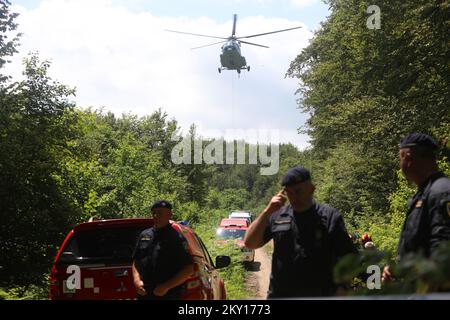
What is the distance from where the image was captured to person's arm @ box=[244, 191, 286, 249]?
4.37m

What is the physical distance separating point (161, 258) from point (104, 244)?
73.9 inches

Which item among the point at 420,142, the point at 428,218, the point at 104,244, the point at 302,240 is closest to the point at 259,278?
the point at 104,244

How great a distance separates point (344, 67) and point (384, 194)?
7041 millimetres

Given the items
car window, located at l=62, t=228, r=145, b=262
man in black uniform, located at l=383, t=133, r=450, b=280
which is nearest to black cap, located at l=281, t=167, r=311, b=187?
man in black uniform, located at l=383, t=133, r=450, b=280

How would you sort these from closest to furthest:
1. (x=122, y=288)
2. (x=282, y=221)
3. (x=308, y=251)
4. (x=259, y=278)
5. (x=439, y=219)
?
1. (x=439, y=219)
2. (x=308, y=251)
3. (x=282, y=221)
4. (x=122, y=288)
5. (x=259, y=278)

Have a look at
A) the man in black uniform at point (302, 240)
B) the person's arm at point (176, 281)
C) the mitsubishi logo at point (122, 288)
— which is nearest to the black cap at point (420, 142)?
the man in black uniform at point (302, 240)

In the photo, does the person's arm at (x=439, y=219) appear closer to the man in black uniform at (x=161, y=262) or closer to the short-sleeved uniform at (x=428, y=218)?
the short-sleeved uniform at (x=428, y=218)

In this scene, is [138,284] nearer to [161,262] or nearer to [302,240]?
[161,262]

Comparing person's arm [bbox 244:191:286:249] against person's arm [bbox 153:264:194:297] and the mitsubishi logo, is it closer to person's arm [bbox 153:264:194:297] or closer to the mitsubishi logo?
person's arm [bbox 153:264:194:297]

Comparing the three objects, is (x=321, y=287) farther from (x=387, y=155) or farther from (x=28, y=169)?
(x=387, y=155)

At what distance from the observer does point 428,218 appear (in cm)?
353

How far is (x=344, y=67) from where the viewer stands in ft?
91.1
